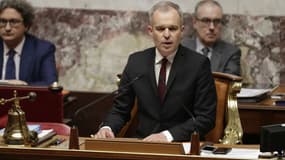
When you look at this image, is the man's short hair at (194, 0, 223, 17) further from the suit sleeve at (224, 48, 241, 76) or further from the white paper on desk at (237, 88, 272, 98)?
the white paper on desk at (237, 88, 272, 98)

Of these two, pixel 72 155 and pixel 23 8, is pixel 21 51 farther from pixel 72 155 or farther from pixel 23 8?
pixel 72 155

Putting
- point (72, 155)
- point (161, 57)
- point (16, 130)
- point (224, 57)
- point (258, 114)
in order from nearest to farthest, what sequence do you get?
1. point (72, 155)
2. point (16, 130)
3. point (161, 57)
4. point (258, 114)
5. point (224, 57)

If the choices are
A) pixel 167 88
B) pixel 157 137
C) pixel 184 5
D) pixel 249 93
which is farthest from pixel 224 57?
pixel 157 137

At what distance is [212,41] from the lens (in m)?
5.47

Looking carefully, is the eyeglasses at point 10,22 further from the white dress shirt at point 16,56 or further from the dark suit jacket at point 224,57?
the dark suit jacket at point 224,57

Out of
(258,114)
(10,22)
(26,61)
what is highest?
(10,22)

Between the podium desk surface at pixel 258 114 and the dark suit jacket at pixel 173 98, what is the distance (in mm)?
990

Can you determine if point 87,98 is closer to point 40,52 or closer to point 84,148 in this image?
point 40,52

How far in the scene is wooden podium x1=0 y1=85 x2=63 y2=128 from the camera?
4.47 meters

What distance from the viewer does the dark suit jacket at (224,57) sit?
5.38m

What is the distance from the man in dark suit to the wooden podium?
621 mm

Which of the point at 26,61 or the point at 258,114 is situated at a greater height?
the point at 26,61

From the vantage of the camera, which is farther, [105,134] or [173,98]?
[173,98]

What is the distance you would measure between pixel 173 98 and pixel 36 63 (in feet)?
6.05
